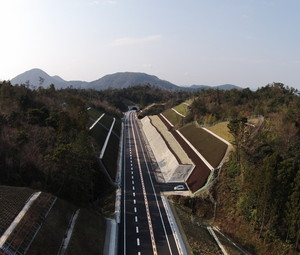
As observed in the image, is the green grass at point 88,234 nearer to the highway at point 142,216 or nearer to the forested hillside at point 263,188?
the highway at point 142,216

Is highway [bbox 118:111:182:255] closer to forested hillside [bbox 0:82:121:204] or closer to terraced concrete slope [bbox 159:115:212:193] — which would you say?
forested hillside [bbox 0:82:121:204]

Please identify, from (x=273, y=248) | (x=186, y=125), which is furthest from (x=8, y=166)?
(x=186, y=125)

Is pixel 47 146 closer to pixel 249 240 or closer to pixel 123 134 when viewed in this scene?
pixel 249 240

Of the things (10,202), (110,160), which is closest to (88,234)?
(10,202)

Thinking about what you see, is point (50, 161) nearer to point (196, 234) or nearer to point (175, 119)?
point (196, 234)

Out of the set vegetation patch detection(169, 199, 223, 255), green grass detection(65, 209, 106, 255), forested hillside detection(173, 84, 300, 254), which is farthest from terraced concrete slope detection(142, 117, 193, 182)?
green grass detection(65, 209, 106, 255)

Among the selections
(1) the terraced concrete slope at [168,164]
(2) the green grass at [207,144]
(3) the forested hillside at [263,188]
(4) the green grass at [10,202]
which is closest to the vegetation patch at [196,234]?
(3) the forested hillside at [263,188]
